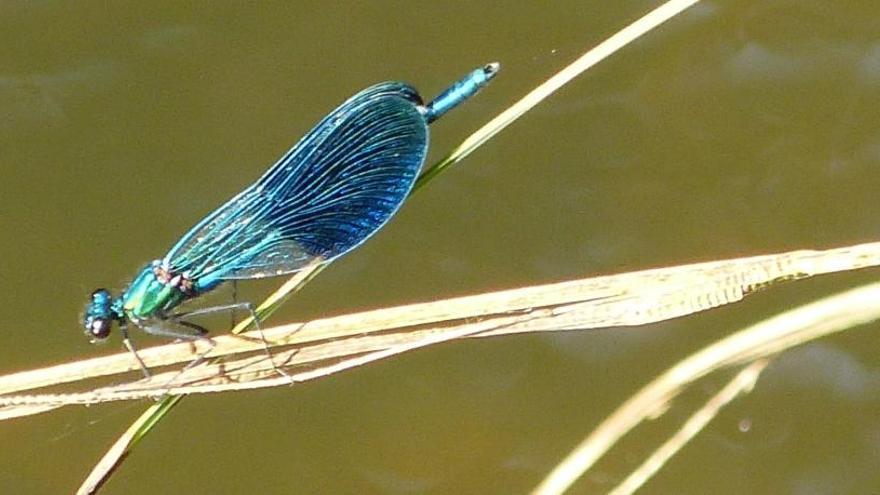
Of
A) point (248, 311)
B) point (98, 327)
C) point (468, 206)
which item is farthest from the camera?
point (468, 206)

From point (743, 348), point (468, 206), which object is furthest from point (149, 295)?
point (743, 348)

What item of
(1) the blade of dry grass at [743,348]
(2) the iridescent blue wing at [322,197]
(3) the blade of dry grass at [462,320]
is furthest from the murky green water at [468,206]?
(1) the blade of dry grass at [743,348]

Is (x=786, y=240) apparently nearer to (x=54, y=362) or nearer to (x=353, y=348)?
(x=353, y=348)

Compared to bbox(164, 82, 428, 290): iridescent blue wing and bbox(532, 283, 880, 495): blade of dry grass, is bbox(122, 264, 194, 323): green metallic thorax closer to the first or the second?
bbox(164, 82, 428, 290): iridescent blue wing

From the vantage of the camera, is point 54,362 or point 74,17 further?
point 74,17

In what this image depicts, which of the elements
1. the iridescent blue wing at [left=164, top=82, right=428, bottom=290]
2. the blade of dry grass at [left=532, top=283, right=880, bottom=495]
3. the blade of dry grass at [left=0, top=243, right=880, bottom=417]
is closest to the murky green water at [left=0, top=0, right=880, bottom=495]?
the iridescent blue wing at [left=164, top=82, right=428, bottom=290]

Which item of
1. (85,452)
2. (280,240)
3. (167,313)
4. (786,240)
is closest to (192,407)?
(85,452)

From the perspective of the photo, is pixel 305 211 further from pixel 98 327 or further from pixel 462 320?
pixel 462 320
